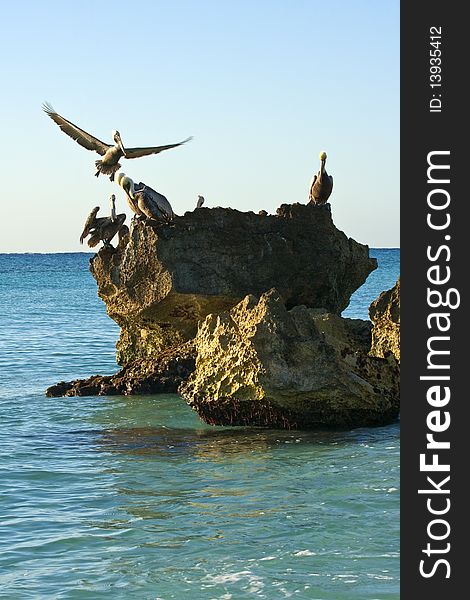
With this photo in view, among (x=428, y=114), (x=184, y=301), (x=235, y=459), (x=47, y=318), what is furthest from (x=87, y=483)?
(x=47, y=318)

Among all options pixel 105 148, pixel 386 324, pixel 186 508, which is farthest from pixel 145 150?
pixel 186 508

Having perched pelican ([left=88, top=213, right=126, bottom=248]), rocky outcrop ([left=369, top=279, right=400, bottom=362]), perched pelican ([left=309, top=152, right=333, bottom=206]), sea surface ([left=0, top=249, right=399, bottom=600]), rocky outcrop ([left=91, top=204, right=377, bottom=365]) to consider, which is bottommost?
sea surface ([left=0, top=249, right=399, bottom=600])

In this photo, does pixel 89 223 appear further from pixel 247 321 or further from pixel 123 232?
pixel 247 321

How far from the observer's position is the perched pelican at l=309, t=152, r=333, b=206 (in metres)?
16.3

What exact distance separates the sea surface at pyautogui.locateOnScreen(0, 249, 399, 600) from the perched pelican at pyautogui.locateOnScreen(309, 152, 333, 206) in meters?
4.23

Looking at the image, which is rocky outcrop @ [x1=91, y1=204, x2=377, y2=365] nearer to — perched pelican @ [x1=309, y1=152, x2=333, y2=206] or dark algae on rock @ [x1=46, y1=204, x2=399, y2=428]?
dark algae on rock @ [x1=46, y1=204, x2=399, y2=428]

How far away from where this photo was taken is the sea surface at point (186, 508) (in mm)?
6770

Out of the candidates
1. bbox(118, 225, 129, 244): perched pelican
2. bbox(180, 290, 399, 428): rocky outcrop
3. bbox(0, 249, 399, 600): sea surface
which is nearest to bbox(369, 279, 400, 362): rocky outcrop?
bbox(180, 290, 399, 428): rocky outcrop

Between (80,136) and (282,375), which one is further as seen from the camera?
(80,136)

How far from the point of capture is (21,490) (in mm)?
9289

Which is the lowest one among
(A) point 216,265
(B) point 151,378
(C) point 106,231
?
(B) point 151,378

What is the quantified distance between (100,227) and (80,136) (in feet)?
6.83

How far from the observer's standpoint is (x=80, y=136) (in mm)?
16875

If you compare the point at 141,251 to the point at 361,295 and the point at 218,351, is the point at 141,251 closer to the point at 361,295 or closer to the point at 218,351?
the point at 218,351
